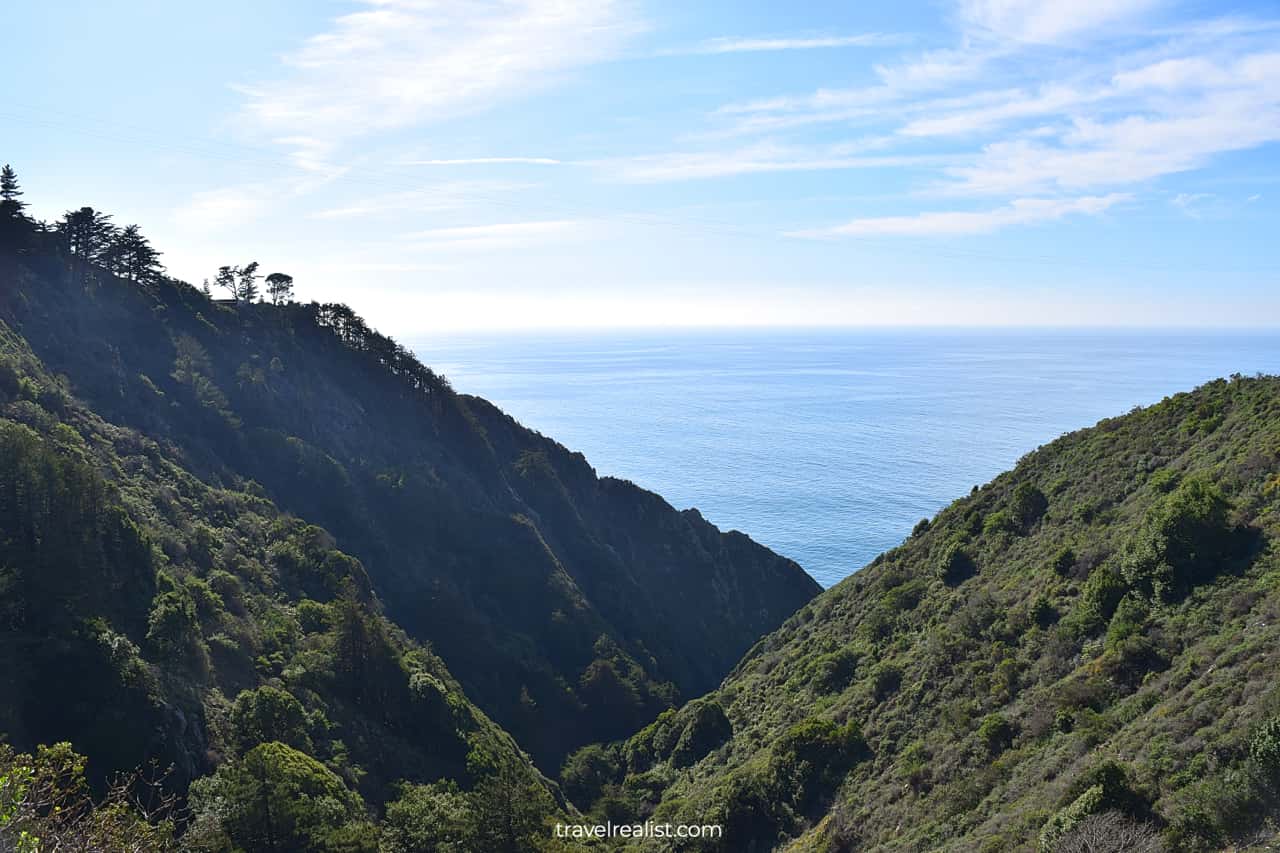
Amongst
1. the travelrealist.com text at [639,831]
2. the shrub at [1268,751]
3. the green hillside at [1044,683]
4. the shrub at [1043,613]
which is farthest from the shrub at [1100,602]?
the travelrealist.com text at [639,831]

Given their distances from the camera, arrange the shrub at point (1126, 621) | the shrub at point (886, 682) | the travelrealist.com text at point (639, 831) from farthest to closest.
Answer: the shrub at point (886, 682), the travelrealist.com text at point (639, 831), the shrub at point (1126, 621)

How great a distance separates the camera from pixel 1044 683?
24.3m

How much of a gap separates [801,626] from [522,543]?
26.1 metres

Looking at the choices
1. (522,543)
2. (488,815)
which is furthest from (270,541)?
(488,815)

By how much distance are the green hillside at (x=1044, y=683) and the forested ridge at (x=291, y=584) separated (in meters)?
9.84

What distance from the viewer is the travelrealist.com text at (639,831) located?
27312 mm

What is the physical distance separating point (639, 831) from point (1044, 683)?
711 inches

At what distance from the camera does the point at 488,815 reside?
23.9 metres

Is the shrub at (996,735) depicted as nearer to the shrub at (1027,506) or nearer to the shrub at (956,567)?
the shrub at (956,567)

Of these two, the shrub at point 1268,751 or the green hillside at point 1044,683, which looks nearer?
the shrub at point 1268,751

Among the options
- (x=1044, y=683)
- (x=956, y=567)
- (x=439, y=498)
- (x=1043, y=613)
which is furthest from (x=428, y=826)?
(x=439, y=498)

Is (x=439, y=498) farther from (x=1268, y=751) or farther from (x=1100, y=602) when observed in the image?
(x=1268, y=751)

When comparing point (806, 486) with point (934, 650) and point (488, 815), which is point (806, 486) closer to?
point (934, 650)

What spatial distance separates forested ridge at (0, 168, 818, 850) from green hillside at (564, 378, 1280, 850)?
32.3 feet
